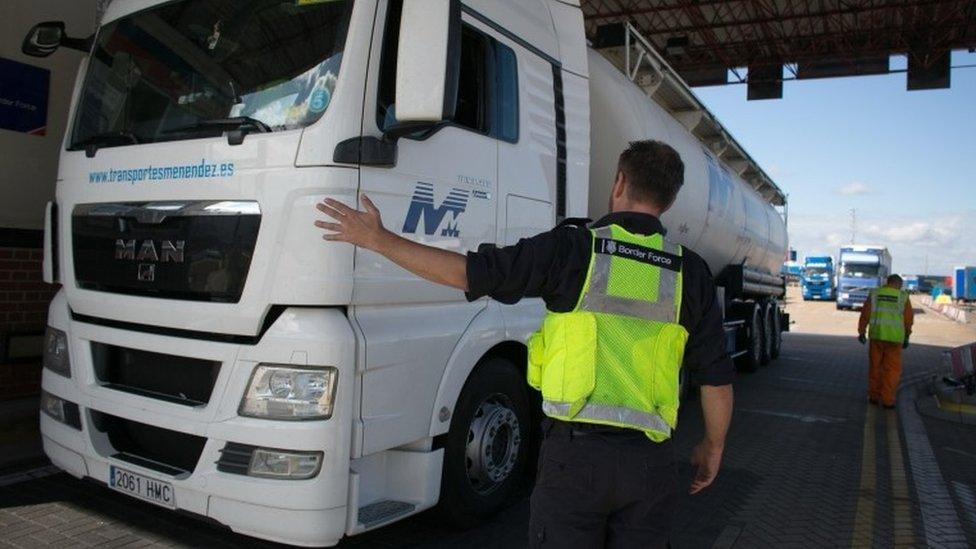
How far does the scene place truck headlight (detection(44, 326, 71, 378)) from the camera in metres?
3.58

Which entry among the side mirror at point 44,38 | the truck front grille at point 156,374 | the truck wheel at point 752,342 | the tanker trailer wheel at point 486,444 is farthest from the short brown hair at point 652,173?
the truck wheel at point 752,342

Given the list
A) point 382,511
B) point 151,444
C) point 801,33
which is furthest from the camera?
point 801,33

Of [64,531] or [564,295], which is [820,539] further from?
[64,531]

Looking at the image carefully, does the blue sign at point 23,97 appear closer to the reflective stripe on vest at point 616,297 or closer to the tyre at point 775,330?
the reflective stripe on vest at point 616,297

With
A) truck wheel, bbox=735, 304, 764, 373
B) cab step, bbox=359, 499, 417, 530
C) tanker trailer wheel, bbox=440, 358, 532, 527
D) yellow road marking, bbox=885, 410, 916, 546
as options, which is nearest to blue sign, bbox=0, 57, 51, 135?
tanker trailer wheel, bbox=440, 358, 532, 527

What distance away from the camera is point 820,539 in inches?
168

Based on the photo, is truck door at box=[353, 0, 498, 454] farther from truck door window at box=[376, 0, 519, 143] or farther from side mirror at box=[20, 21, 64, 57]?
side mirror at box=[20, 21, 64, 57]

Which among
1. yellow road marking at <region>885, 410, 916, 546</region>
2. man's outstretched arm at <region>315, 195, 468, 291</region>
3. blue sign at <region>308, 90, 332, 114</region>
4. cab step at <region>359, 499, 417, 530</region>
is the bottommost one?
yellow road marking at <region>885, 410, 916, 546</region>

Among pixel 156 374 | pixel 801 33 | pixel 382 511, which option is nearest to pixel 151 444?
pixel 156 374

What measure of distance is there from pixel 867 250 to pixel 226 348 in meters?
40.8

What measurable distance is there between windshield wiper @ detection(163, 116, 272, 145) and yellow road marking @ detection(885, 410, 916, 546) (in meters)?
4.24

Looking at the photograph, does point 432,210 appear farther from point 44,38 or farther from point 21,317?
point 21,317

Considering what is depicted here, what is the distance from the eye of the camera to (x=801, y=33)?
724 inches

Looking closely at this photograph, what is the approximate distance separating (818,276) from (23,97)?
168 feet
